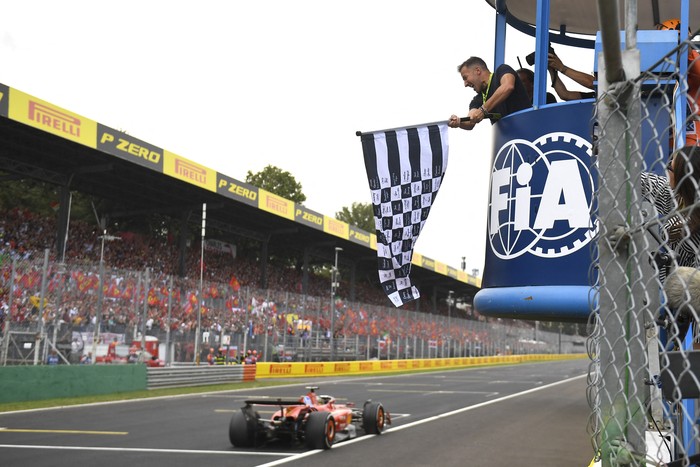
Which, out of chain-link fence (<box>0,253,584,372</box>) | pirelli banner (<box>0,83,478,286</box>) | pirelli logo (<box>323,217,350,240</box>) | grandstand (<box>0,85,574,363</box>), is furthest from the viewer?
pirelli logo (<box>323,217,350,240</box>)

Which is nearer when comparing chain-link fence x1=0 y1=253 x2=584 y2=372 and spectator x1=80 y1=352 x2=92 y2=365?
chain-link fence x1=0 y1=253 x2=584 y2=372

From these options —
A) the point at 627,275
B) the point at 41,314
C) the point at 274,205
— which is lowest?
the point at 41,314

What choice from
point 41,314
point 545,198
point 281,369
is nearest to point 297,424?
point 545,198

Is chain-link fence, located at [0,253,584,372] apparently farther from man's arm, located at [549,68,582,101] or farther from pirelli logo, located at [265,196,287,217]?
man's arm, located at [549,68,582,101]

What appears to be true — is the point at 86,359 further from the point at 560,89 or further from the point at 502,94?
the point at 502,94

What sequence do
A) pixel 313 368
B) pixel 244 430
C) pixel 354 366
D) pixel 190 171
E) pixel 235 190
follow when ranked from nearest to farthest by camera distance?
pixel 244 430 → pixel 190 171 → pixel 235 190 → pixel 313 368 → pixel 354 366

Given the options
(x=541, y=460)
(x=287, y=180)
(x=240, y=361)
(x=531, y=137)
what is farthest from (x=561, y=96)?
(x=287, y=180)

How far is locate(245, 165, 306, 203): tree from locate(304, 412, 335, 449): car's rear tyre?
5070 centimetres

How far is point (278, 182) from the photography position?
60.8 metres

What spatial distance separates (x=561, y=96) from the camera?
445cm

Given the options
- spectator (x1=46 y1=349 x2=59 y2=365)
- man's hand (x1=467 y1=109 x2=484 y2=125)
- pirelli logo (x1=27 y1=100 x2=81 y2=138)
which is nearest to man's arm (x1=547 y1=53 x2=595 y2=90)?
man's hand (x1=467 y1=109 x2=484 y2=125)

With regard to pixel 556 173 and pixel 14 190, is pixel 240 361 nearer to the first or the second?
pixel 14 190

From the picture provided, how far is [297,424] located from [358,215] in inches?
3034

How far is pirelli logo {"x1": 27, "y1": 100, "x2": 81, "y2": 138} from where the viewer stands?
64.0ft
